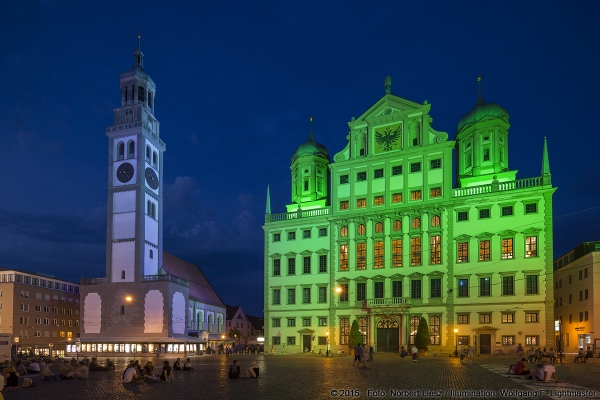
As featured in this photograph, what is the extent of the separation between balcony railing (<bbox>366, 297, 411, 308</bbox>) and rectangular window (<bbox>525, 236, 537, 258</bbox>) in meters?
13.2

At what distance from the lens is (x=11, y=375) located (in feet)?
77.9

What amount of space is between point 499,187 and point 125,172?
1776 inches

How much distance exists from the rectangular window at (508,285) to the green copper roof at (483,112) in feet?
61.7

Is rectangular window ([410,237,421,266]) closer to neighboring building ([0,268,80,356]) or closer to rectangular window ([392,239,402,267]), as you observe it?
rectangular window ([392,239,402,267])

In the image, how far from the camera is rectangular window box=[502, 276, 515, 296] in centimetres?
5872

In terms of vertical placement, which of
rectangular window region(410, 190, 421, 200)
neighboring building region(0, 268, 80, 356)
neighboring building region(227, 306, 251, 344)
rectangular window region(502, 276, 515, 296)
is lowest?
neighboring building region(227, 306, 251, 344)

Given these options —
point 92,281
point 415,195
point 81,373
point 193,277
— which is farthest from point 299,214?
point 81,373

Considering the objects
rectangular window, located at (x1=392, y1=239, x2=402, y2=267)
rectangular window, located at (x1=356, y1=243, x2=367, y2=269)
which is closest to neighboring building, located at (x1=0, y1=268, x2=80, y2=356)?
rectangular window, located at (x1=356, y1=243, x2=367, y2=269)

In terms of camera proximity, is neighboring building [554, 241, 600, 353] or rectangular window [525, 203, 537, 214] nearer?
neighboring building [554, 241, 600, 353]

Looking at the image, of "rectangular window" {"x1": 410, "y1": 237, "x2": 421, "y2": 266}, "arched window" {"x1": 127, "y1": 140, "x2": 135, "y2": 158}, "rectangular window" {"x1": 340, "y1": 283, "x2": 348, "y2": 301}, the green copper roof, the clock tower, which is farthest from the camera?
"arched window" {"x1": 127, "y1": 140, "x2": 135, "y2": 158}

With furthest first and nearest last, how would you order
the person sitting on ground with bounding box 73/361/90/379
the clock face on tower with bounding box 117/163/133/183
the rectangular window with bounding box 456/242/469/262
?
the clock face on tower with bounding box 117/163/133/183
the rectangular window with bounding box 456/242/469/262
the person sitting on ground with bounding box 73/361/90/379

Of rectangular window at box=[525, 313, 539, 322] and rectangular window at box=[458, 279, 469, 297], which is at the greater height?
rectangular window at box=[458, 279, 469, 297]

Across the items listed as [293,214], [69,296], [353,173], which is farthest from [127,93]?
[69,296]

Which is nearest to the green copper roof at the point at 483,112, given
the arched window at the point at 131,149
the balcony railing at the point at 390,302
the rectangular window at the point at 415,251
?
the rectangular window at the point at 415,251
